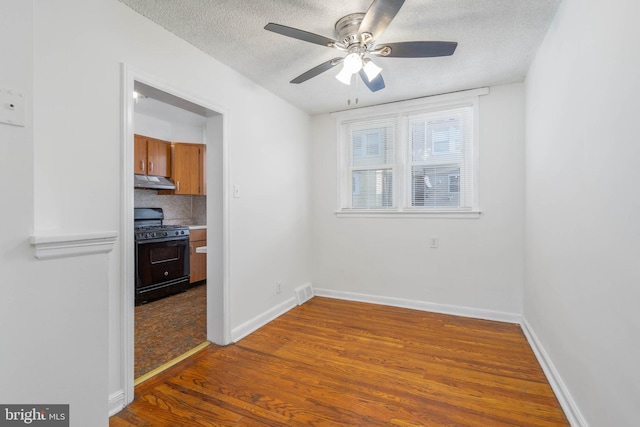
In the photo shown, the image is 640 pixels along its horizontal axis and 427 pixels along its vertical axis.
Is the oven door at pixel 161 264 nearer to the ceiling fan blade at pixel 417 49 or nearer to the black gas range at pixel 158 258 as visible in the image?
the black gas range at pixel 158 258

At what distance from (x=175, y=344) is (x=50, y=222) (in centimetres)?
151

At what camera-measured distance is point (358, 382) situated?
194 centimetres

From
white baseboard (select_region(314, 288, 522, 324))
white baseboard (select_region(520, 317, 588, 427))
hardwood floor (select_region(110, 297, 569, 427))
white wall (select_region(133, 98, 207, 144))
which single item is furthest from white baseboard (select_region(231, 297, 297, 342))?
white wall (select_region(133, 98, 207, 144))

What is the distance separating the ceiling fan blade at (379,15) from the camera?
1402mm

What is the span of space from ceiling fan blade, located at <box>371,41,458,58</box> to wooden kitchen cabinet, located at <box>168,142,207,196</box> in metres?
3.61

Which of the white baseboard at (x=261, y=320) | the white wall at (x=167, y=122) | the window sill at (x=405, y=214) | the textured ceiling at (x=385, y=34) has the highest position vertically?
the white wall at (x=167, y=122)

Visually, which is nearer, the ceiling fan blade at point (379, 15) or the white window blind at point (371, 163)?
the ceiling fan blade at point (379, 15)

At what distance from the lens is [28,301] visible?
1.11 m

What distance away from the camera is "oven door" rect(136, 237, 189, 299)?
350 cm

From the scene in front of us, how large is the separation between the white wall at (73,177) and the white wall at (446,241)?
1479mm

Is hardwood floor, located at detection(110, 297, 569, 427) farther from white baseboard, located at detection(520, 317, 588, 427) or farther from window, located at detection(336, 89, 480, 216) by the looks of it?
window, located at detection(336, 89, 480, 216)

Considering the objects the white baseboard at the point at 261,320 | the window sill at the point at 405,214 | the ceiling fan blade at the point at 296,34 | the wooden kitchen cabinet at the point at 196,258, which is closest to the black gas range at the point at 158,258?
the wooden kitchen cabinet at the point at 196,258

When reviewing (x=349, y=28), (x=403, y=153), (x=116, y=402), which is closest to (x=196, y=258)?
(x=116, y=402)

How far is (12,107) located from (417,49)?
2.05 meters
